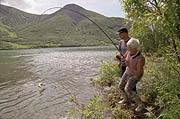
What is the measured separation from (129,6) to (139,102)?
2.89 metres

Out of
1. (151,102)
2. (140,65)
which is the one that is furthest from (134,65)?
(151,102)

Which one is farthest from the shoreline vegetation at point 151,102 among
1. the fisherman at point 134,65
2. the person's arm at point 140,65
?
the person's arm at point 140,65

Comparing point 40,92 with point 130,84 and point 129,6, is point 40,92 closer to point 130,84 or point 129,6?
point 130,84

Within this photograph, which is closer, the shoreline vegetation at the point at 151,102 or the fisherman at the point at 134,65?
the shoreline vegetation at the point at 151,102

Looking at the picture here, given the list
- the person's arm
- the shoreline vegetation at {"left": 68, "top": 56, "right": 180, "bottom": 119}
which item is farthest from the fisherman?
the shoreline vegetation at {"left": 68, "top": 56, "right": 180, "bottom": 119}

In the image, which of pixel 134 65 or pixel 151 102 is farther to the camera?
pixel 151 102

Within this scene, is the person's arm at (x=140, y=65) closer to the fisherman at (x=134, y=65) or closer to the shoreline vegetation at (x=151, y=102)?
the fisherman at (x=134, y=65)

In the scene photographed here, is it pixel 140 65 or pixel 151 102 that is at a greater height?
pixel 140 65

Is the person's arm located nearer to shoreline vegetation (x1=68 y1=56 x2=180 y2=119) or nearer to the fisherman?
the fisherman

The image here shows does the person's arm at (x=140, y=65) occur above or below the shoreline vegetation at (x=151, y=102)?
above

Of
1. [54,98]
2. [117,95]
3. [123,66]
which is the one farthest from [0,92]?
[123,66]

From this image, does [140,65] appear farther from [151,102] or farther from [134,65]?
[151,102]

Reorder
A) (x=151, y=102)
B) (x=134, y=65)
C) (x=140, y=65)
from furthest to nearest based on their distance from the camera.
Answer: (x=151, y=102) → (x=134, y=65) → (x=140, y=65)

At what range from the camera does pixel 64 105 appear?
650 cm
